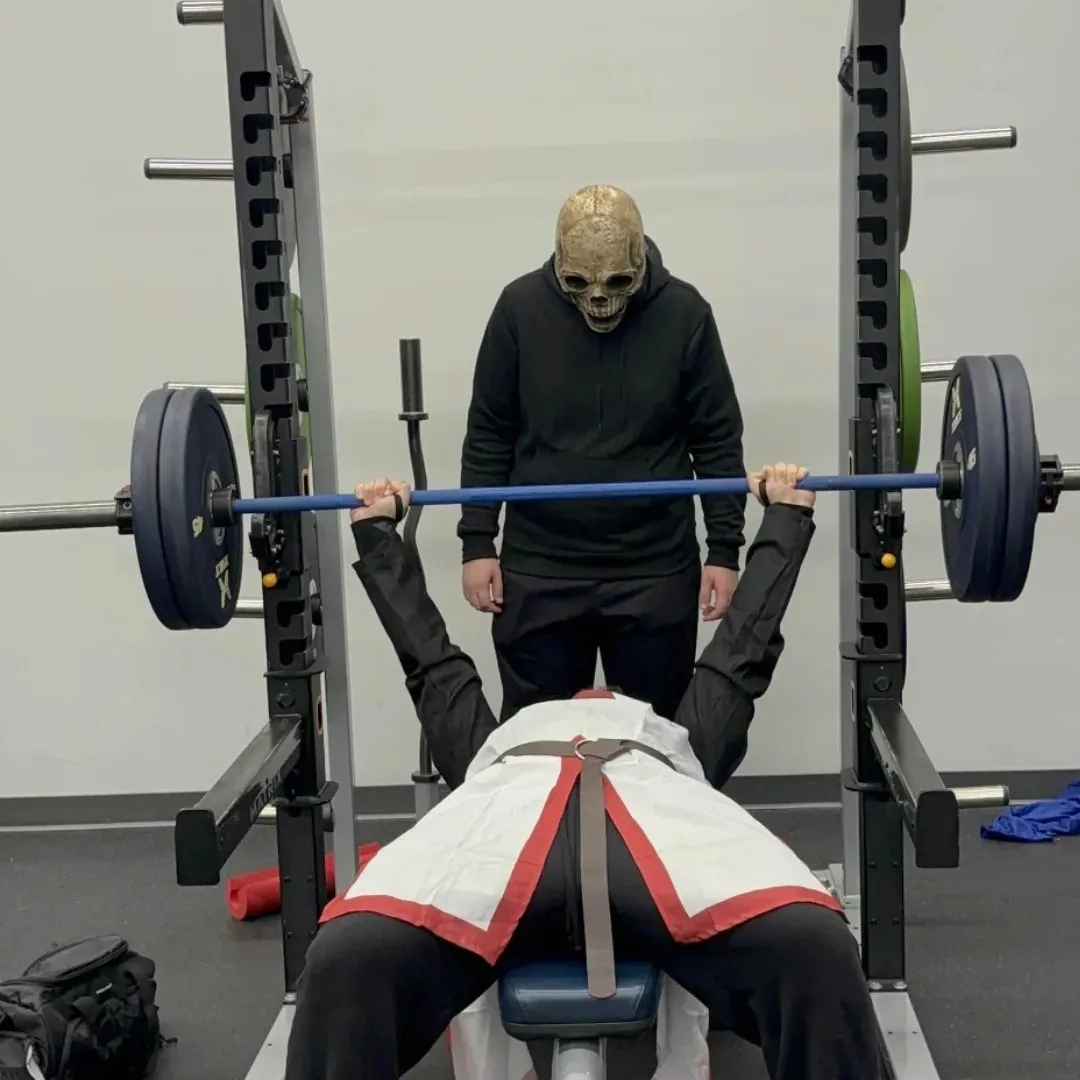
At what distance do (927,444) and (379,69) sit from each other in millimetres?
1673

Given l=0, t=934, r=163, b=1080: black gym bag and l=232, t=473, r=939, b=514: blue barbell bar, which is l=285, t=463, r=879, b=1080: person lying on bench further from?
l=0, t=934, r=163, b=1080: black gym bag

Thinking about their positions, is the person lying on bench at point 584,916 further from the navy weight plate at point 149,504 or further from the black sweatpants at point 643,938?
the navy weight plate at point 149,504

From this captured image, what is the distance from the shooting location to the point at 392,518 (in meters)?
1.96

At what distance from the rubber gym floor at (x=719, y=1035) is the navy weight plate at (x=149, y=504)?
0.95 meters

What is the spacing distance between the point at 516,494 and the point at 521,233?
127 centimetres

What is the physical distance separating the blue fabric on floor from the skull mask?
1718 millimetres

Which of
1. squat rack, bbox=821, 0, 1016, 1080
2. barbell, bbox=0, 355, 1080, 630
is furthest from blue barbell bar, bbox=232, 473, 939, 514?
squat rack, bbox=821, 0, 1016, 1080

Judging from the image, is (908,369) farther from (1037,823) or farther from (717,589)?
(1037,823)

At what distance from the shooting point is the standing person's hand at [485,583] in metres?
2.41

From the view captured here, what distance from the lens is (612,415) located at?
231cm

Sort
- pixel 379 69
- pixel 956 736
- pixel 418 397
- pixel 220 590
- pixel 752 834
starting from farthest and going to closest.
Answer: pixel 956 736 → pixel 379 69 → pixel 418 397 → pixel 220 590 → pixel 752 834

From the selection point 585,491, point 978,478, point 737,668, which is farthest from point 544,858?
point 978,478

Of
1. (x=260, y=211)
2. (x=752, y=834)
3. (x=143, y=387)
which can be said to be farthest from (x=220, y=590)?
(x=143, y=387)

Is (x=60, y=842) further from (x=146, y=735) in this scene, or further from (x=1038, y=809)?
(x=1038, y=809)
